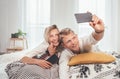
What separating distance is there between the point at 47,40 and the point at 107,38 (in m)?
2.39

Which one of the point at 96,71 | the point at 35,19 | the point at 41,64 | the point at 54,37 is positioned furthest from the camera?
the point at 35,19

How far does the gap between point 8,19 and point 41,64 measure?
9.26ft

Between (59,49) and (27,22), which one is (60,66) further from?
Answer: (27,22)

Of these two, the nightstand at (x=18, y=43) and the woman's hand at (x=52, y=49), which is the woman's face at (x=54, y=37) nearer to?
the woman's hand at (x=52, y=49)

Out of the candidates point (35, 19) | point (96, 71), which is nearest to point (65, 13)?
point (35, 19)

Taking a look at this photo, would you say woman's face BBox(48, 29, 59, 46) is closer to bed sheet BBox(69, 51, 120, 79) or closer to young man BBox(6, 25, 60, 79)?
young man BBox(6, 25, 60, 79)

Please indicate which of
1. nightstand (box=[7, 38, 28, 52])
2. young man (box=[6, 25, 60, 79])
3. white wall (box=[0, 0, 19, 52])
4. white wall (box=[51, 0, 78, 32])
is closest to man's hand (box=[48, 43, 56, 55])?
young man (box=[6, 25, 60, 79])

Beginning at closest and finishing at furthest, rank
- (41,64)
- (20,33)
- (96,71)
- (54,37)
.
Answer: (96,71), (41,64), (54,37), (20,33)

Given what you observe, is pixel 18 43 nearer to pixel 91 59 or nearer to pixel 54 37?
pixel 54 37

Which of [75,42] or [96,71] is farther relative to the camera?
[75,42]

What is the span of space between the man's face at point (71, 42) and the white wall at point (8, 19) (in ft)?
8.92

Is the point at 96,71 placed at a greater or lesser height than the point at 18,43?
greater

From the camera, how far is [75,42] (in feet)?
4.22

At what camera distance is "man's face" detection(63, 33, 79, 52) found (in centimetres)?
128
